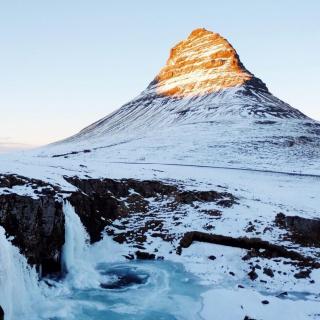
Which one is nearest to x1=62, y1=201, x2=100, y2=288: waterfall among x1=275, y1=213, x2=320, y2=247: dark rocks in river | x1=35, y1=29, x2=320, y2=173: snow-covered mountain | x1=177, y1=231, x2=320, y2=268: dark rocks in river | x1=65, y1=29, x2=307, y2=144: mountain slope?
x1=177, y1=231, x2=320, y2=268: dark rocks in river

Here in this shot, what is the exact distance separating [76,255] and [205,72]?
6278 inches

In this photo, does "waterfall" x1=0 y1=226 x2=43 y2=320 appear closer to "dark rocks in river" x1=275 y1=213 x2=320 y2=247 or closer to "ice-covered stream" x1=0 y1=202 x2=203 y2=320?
"ice-covered stream" x1=0 y1=202 x2=203 y2=320

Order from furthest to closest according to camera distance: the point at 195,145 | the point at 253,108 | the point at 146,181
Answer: the point at 253,108 < the point at 195,145 < the point at 146,181

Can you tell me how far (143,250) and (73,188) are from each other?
20.9 ft

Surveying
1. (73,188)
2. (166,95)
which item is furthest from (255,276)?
(166,95)

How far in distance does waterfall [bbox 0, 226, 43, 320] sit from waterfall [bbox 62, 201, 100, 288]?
102 inches

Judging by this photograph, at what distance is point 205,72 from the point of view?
17838cm

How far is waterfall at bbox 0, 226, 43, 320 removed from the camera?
723 inches

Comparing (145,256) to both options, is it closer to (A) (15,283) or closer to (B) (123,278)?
(B) (123,278)

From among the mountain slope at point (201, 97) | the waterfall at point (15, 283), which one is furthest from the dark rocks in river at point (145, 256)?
the mountain slope at point (201, 97)

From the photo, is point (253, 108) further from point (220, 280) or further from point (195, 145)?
point (220, 280)

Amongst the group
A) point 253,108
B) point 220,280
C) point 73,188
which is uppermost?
point 253,108

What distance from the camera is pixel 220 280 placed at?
24.1m

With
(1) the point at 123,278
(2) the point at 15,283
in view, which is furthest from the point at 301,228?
(2) the point at 15,283
